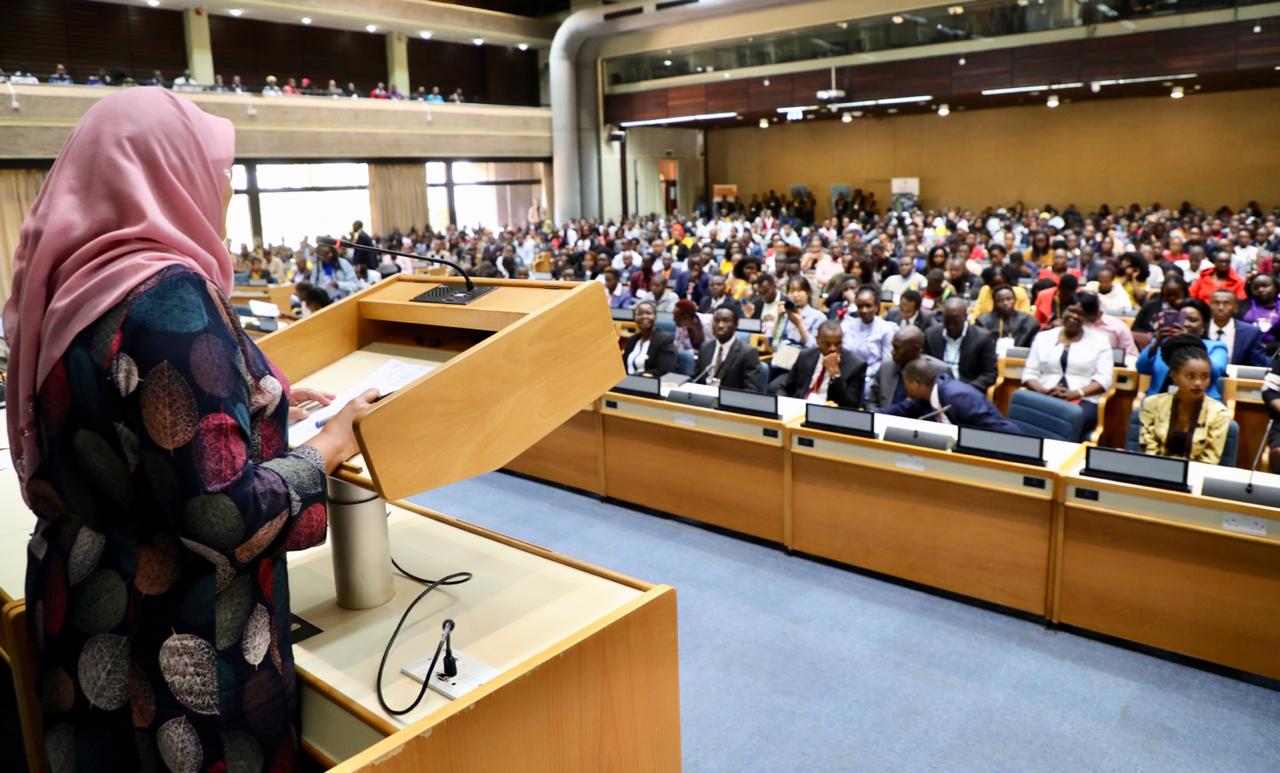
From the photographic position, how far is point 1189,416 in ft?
12.5

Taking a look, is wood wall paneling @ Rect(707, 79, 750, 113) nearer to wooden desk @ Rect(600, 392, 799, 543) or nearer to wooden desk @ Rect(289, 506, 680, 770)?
wooden desk @ Rect(600, 392, 799, 543)

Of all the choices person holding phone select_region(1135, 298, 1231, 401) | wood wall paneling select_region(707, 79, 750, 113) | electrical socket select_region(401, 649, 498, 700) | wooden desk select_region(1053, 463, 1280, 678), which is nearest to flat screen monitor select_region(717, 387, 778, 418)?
wooden desk select_region(1053, 463, 1280, 678)

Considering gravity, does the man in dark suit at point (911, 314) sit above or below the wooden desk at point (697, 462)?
above

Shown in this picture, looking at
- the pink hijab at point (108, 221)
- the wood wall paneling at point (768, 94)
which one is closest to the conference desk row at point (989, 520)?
the pink hijab at point (108, 221)

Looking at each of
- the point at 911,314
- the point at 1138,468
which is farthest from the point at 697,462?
the point at 911,314

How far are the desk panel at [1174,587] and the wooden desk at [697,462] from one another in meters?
1.33

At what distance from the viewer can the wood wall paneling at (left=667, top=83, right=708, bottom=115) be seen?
19.4 metres

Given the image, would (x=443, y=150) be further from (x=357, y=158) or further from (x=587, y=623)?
(x=587, y=623)

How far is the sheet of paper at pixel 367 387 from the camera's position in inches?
59.8

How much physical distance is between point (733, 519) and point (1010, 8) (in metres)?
13.5

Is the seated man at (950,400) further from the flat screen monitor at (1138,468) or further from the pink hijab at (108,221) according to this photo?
the pink hijab at (108,221)

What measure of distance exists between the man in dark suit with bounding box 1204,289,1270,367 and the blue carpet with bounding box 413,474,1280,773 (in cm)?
318

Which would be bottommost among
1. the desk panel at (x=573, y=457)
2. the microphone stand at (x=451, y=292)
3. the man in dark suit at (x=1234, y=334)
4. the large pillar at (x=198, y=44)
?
→ the desk panel at (x=573, y=457)

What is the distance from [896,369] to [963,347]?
808mm
